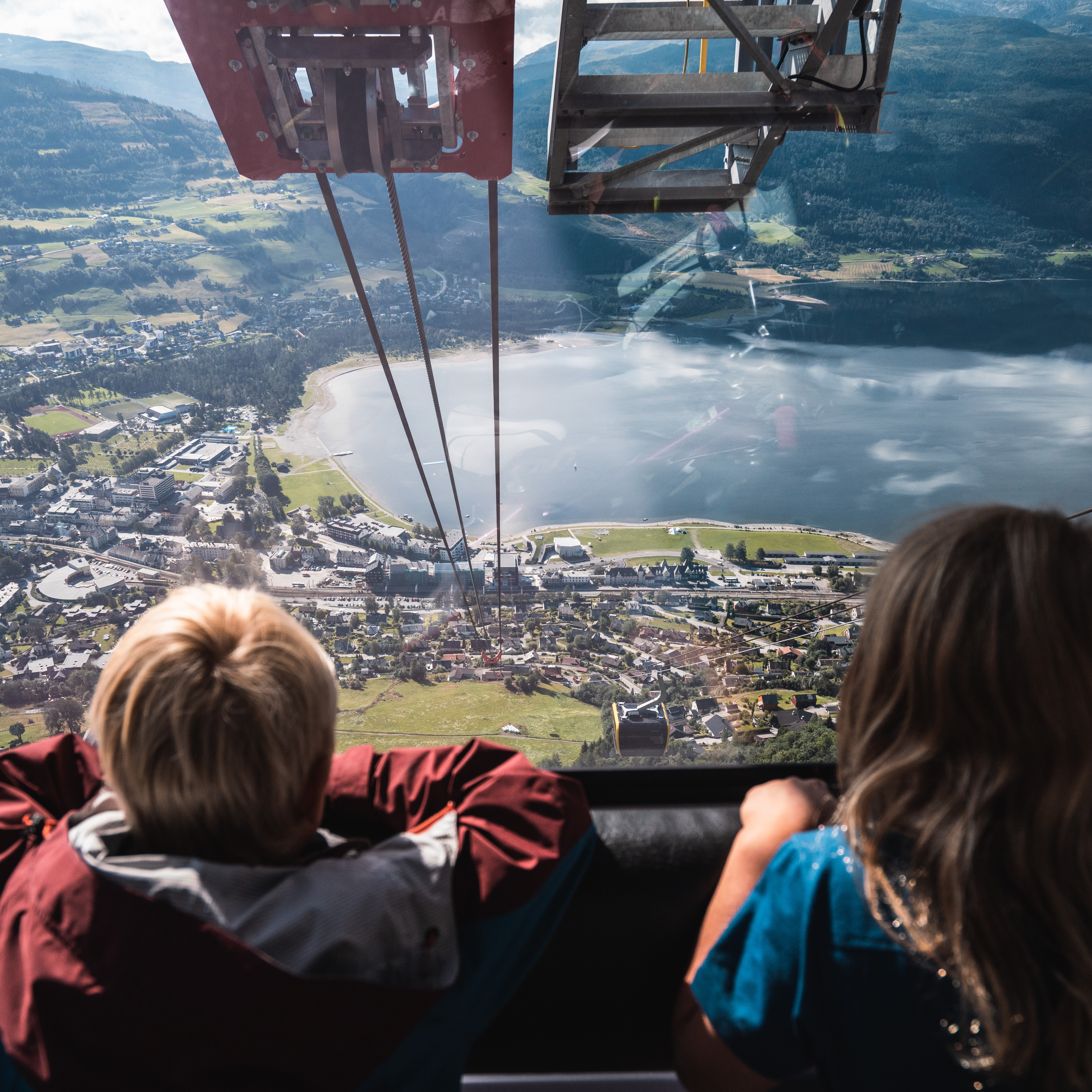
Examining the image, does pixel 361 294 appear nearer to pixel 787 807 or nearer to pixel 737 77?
pixel 737 77

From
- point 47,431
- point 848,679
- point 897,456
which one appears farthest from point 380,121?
point 897,456

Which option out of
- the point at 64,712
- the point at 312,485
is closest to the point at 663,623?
the point at 312,485

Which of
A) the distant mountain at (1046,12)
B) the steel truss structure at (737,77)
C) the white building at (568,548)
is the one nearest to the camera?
the steel truss structure at (737,77)

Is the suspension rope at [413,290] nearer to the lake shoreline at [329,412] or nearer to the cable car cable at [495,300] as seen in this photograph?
the cable car cable at [495,300]

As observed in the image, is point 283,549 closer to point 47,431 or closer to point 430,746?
point 47,431

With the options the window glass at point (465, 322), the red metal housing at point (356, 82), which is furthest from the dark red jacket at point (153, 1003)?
the red metal housing at point (356, 82)

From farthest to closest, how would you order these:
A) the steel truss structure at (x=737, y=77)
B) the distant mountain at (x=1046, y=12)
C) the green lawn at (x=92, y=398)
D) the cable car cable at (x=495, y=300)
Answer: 1. the distant mountain at (x=1046, y=12)
2. the green lawn at (x=92, y=398)
3. the steel truss structure at (x=737, y=77)
4. the cable car cable at (x=495, y=300)

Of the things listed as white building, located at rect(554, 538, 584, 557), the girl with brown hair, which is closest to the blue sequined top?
the girl with brown hair
